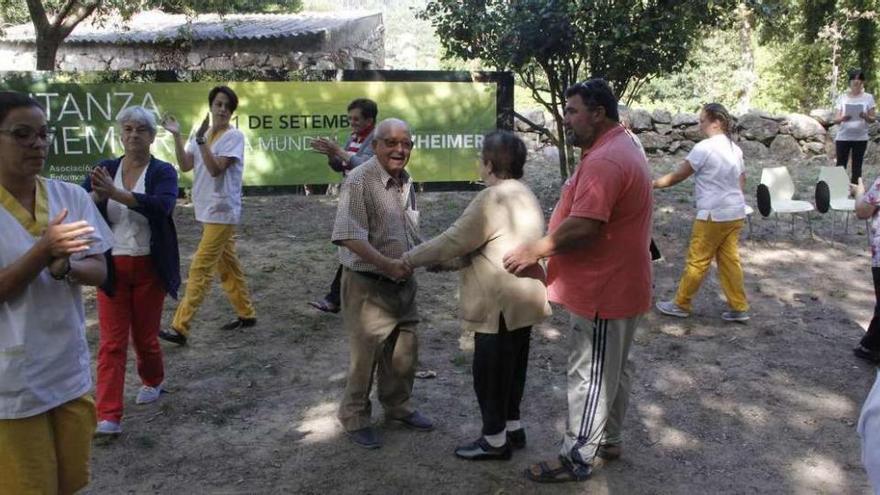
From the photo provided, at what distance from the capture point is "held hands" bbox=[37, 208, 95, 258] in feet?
7.48

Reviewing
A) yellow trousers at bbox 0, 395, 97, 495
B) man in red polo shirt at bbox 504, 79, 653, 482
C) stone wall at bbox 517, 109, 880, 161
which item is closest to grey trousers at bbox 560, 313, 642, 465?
man in red polo shirt at bbox 504, 79, 653, 482

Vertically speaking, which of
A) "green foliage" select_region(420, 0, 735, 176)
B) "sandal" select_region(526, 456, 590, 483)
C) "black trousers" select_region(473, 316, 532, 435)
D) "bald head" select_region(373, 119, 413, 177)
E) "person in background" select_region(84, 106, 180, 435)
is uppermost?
"green foliage" select_region(420, 0, 735, 176)

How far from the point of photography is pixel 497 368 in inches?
147

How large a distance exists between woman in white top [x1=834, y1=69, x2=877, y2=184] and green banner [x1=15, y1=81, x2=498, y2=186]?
5027 mm

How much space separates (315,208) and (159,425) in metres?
6.07

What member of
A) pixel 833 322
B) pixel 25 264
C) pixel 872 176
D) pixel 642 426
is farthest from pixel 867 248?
pixel 25 264

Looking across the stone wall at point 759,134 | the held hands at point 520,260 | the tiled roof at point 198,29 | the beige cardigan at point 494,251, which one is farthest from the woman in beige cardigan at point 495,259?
the stone wall at point 759,134

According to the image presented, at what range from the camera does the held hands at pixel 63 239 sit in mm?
2281

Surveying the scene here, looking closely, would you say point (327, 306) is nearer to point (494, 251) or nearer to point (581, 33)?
point (494, 251)

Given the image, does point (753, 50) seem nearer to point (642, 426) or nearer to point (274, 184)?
point (274, 184)

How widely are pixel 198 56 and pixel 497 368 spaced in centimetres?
1261

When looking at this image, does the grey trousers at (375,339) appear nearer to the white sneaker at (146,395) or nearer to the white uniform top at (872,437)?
the white sneaker at (146,395)

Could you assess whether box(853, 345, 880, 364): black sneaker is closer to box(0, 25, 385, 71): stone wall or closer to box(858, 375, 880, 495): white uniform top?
box(858, 375, 880, 495): white uniform top

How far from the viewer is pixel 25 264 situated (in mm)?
2285
